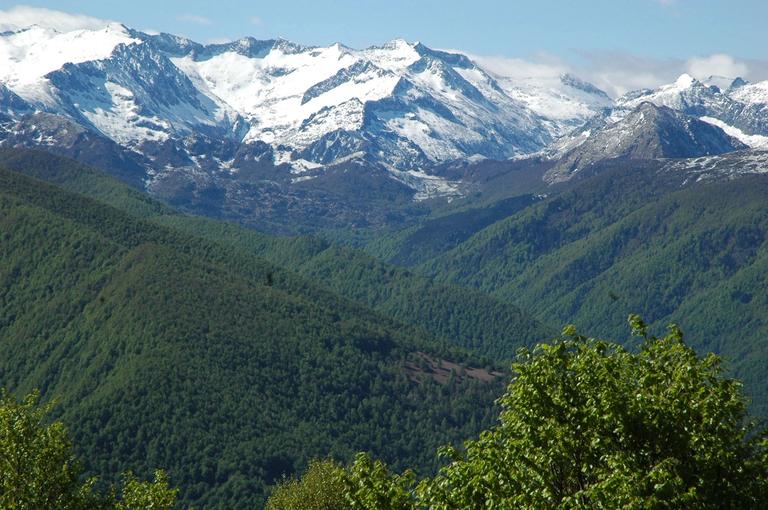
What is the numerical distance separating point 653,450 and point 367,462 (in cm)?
1914

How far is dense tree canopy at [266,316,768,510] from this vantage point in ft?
172

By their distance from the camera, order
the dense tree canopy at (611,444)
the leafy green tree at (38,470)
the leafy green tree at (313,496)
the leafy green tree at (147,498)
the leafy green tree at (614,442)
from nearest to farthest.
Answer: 1. the leafy green tree at (614,442)
2. the dense tree canopy at (611,444)
3. the leafy green tree at (38,470)
4. the leafy green tree at (147,498)
5. the leafy green tree at (313,496)

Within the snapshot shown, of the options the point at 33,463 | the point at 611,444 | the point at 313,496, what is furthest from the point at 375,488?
the point at 313,496

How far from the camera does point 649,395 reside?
181 ft

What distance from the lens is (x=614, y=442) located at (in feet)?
182

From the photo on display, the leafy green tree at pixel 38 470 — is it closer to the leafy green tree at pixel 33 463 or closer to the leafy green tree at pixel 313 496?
the leafy green tree at pixel 33 463

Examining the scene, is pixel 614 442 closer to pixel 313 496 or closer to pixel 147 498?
pixel 147 498

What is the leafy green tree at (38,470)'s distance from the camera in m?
73.6

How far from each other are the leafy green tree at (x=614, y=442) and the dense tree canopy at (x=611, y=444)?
0.19 feet

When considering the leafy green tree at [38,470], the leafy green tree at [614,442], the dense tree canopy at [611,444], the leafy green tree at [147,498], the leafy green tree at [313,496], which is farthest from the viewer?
the leafy green tree at [313,496]

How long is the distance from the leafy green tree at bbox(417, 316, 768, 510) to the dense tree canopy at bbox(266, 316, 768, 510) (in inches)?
2.3

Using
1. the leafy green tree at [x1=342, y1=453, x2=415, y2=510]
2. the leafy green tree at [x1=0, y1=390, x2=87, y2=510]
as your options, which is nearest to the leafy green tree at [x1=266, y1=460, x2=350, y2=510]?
the leafy green tree at [x1=0, y1=390, x2=87, y2=510]

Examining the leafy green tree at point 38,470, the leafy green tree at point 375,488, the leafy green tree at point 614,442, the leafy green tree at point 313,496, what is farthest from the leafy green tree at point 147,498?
the leafy green tree at point 313,496

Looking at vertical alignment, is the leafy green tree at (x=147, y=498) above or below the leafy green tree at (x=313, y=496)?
above
